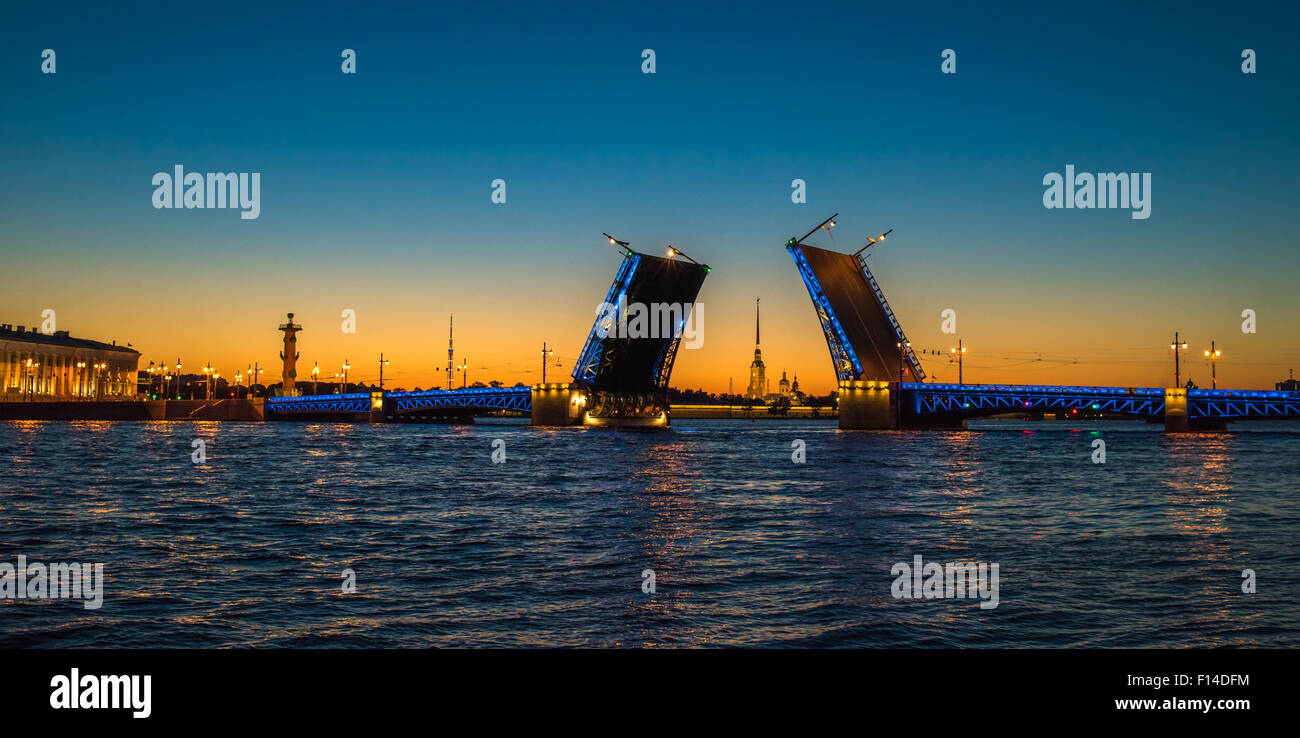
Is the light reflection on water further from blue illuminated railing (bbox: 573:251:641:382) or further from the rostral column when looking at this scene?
the rostral column

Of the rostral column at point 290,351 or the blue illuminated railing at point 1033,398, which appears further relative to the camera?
the rostral column at point 290,351

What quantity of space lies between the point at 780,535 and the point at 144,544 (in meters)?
7.82

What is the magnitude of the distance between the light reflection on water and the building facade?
3101 inches

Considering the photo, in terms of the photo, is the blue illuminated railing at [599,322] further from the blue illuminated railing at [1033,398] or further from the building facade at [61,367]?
the building facade at [61,367]

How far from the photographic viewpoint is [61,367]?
325ft

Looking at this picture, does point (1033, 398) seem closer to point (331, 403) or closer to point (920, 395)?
point (920, 395)

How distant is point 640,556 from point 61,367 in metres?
107

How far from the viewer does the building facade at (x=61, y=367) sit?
89750 mm

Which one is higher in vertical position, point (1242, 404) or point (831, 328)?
point (831, 328)

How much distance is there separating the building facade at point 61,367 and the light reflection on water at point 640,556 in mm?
78765

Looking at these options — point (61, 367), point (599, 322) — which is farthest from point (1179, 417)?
point (61, 367)

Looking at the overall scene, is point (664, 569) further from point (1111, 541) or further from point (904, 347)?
point (904, 347)

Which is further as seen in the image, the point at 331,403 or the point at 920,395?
the point at 331,403

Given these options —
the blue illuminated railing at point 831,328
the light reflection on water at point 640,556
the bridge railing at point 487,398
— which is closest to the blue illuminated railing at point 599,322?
the blue illuminated railing at point 831,328
